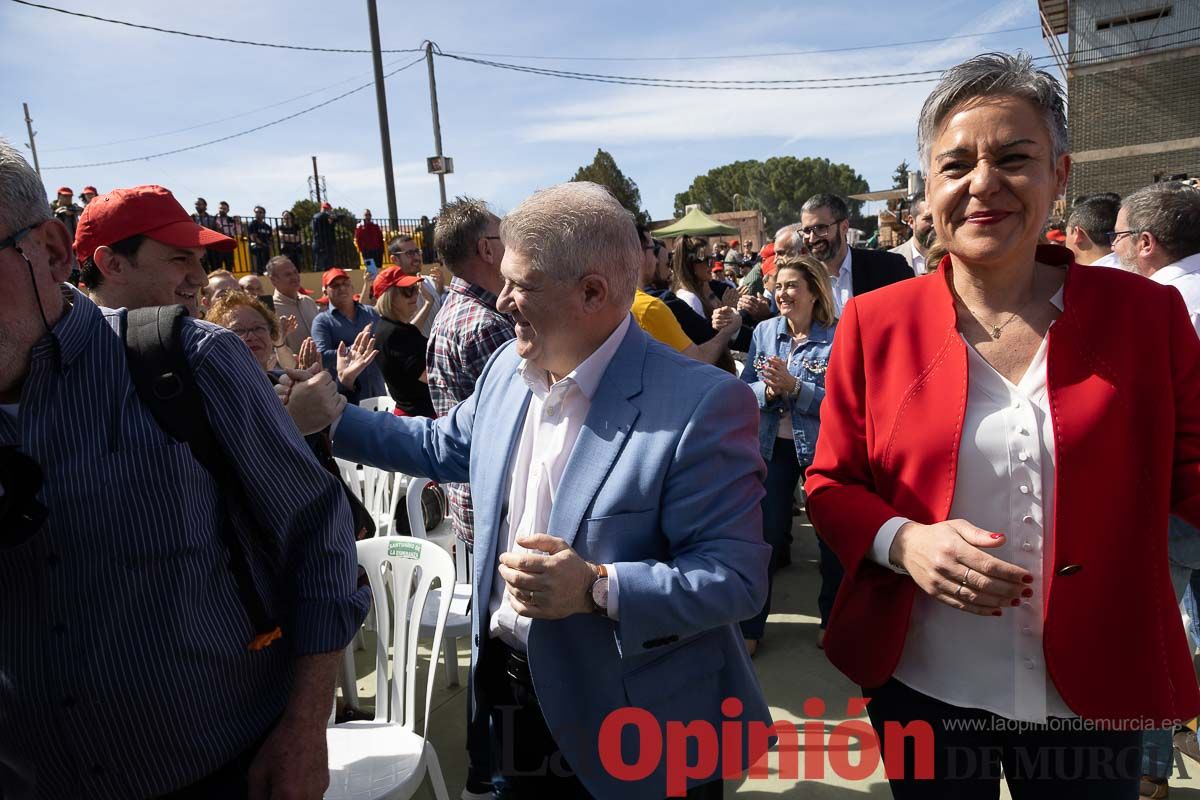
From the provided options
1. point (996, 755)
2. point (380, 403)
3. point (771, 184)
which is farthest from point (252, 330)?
point (771, 184)

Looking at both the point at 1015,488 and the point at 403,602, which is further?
the point at 403,602

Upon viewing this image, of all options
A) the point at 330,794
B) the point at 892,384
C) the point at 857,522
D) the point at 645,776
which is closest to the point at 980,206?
the point at 892,384

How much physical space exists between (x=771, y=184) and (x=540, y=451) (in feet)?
299

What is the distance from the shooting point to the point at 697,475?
1.50 m

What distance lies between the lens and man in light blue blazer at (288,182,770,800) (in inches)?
57.1

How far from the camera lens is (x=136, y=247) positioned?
2.49 m

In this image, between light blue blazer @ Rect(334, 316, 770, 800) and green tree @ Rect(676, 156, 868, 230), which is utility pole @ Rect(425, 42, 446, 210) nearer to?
light blue blazer @ Rect(334, 316, 770, 800)

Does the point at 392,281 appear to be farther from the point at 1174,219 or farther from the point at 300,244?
the point at 300,244

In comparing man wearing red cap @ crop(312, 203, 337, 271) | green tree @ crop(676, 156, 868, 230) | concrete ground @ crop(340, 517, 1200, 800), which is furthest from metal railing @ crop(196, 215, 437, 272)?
green tree @ crop(676, 156, 868, 230)

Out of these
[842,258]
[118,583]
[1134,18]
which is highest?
[1134,18]

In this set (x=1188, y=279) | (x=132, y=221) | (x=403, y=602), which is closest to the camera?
(x=132, y=221)

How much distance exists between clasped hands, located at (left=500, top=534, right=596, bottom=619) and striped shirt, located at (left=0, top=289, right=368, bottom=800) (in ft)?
1.59

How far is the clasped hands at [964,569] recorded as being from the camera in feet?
4.28

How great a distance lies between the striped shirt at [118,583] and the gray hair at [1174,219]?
3.51 metres
